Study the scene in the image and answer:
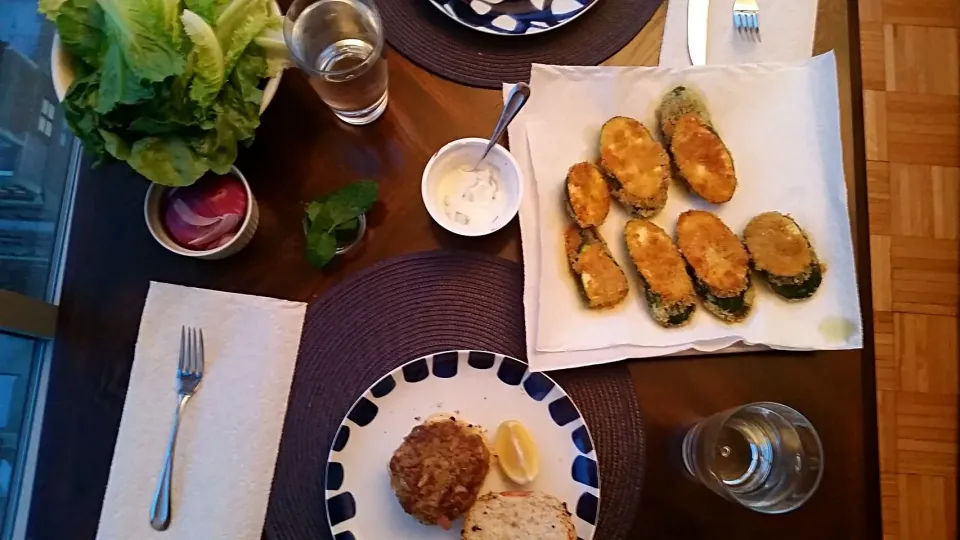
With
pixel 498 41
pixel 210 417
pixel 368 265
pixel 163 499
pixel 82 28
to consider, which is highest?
pixel 498 41

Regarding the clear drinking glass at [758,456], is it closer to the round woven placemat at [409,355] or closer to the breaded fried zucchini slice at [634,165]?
the round woven placemat at [409,355]

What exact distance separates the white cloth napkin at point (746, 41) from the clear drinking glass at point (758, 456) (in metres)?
0.48

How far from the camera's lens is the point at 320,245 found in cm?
82

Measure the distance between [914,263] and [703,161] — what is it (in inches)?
20.2

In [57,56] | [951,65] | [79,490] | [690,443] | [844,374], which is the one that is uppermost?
[951,65]

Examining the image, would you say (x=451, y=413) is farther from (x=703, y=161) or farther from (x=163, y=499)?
(x=703, y=161)

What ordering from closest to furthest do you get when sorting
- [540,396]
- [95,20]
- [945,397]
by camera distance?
1. [95,20]
2. [540,396]
3. [945,397]

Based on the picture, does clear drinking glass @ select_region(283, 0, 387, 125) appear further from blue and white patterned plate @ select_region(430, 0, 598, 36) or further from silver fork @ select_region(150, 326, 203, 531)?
silver fork @ select_region(150, 326, 203, 531)

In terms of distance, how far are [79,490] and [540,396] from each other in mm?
596

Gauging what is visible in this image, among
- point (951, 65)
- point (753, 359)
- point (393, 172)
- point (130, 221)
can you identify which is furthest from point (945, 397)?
point (130, 221)

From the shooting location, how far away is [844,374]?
88 centimetres

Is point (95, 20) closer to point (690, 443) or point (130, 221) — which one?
point (130, 221)

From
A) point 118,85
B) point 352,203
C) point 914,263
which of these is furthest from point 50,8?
point 914,263

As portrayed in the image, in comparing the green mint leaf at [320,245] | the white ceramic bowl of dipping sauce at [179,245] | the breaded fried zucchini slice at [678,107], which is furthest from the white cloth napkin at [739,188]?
the white ceramic bowl of dipping sauce at [179,245]
